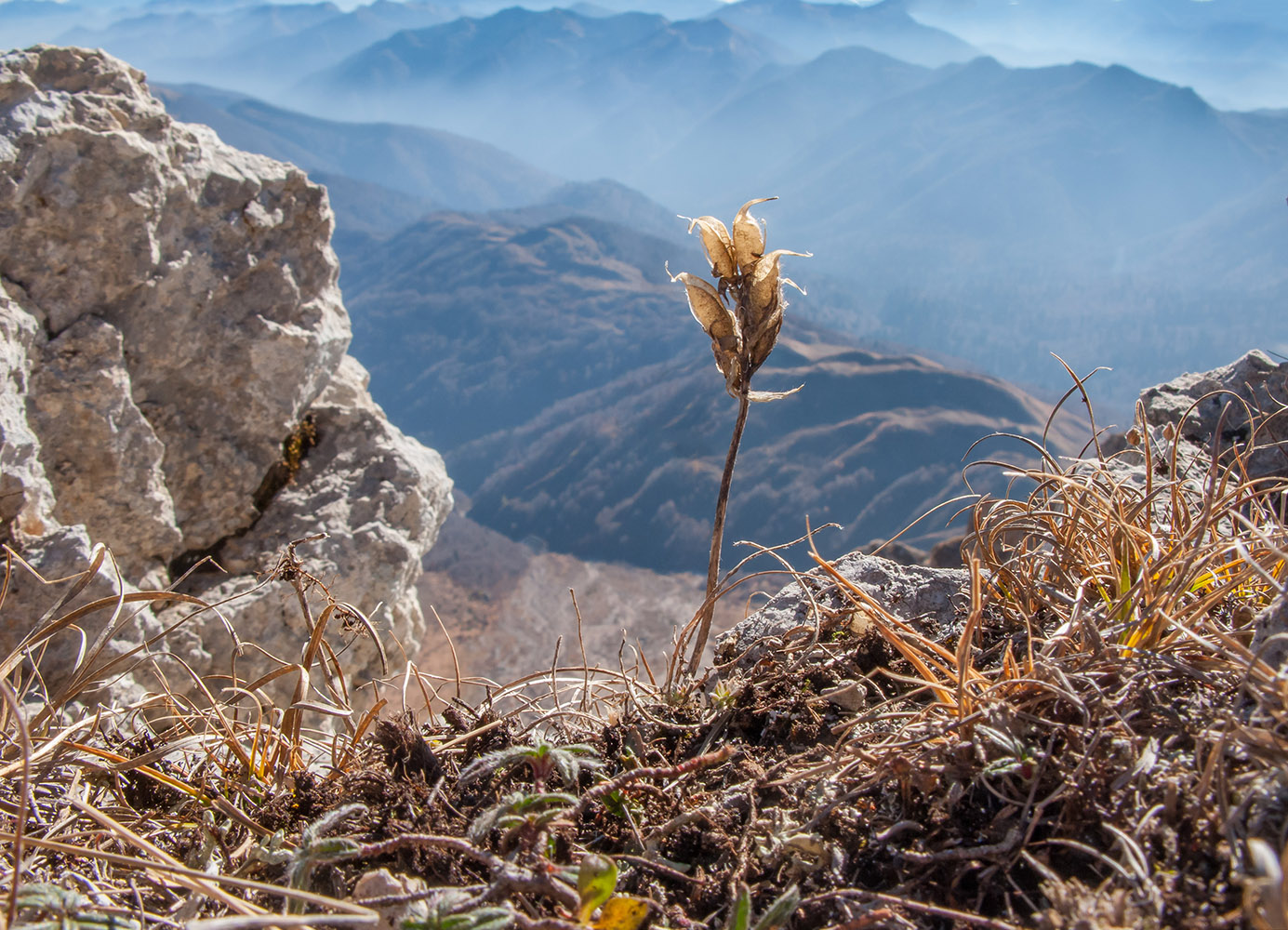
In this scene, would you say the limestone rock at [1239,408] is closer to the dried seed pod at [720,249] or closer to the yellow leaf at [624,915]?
the dried seed pod at [720,249]

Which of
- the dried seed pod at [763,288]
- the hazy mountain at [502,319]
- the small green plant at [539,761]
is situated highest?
the dried seed pod at [763,288]

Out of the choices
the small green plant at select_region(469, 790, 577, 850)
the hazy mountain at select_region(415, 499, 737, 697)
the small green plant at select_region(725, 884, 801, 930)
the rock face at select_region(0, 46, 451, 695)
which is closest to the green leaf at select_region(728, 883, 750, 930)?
the small green plant at select_region(725, 884, 801, 930)

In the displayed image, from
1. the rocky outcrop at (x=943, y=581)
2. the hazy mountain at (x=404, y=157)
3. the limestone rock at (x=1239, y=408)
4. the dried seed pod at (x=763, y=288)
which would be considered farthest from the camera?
the hazy mountain at (x=404, y=157)

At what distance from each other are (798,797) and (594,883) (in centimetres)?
50

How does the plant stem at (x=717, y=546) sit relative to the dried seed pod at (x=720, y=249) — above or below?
below

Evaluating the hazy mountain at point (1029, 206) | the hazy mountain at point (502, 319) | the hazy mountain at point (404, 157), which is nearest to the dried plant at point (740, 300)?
the hazy mountain at point (502, 319)

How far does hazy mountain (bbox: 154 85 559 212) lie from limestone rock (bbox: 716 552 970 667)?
465 feet

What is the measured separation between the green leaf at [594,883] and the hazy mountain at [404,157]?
468ft

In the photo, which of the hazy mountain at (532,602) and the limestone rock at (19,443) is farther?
the hazy mountain at (532,602)

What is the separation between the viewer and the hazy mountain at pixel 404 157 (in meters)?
137

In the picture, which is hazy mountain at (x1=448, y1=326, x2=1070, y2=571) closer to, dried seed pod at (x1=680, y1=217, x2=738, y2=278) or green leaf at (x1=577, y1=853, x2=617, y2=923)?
dried seed pod at (x1=680, y1=217, x2=738, y2=278)

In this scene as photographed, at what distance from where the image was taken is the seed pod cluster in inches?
60.6

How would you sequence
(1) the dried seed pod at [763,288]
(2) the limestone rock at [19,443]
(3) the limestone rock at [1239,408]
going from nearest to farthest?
(1) the dried seed pod at [763,288] → (3) the limestone rock at [1239,408] → (2) the limestone rock at [19,443]

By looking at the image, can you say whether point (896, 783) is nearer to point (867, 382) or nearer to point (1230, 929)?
point (1230, 929)
